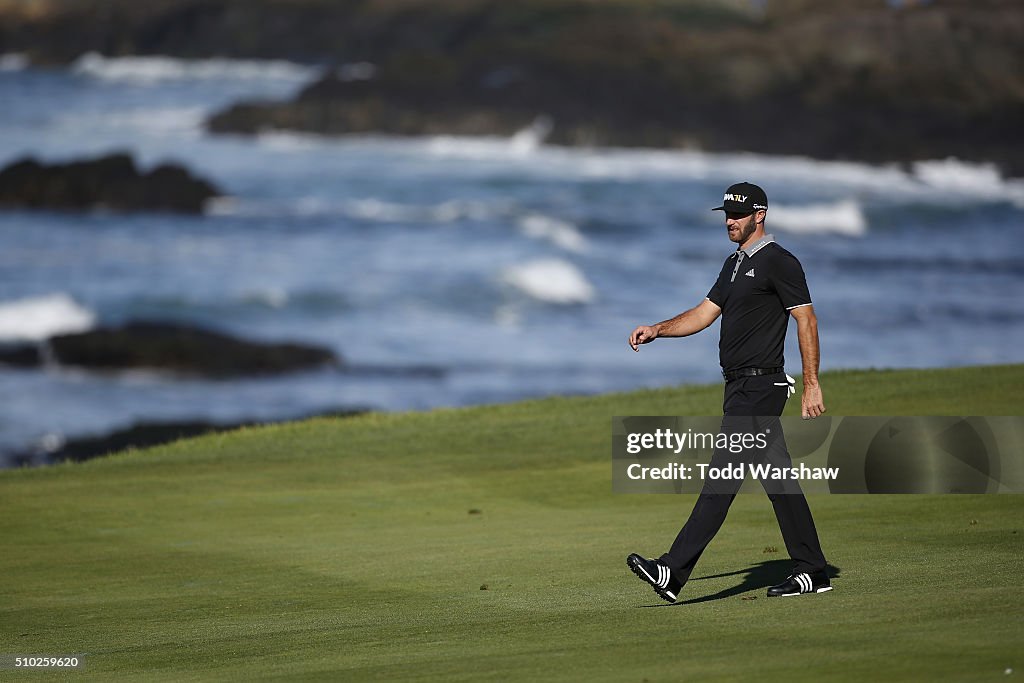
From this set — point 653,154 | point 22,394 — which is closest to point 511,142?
point 653,154

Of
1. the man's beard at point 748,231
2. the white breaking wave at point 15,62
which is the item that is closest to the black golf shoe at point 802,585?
the man's beard at point 748,231

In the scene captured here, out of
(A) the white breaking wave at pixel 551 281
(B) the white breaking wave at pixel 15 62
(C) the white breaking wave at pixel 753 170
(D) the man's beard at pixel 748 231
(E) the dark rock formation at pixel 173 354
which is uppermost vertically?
(B) the white breaking wave at pixel 15 62

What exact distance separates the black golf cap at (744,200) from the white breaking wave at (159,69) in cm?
9753

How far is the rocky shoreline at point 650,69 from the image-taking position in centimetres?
10673

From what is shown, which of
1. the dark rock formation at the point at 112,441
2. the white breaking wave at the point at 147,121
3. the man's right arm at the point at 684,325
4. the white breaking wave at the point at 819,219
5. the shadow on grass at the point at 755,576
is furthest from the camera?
the white breaking wave at the point at 147,121

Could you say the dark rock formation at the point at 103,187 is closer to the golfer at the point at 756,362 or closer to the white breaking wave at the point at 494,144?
the white breaking wave at the point at 494,144

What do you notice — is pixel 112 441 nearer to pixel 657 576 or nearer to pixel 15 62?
pixel 657 576

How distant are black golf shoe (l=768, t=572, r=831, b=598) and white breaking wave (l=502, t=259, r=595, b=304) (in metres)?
69.7

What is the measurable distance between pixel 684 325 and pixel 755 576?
184 cm

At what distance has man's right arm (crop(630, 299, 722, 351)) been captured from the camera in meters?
9.21

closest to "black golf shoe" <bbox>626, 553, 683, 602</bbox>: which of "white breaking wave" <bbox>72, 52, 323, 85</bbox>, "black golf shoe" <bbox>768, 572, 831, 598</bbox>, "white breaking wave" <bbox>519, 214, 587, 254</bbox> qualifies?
"black golf shoe" <bbox>768, 572, 831, 598</bbox>

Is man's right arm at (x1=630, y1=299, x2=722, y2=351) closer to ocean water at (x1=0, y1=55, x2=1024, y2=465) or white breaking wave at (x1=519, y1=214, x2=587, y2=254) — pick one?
ocean water at (x1=0, y1=55, x2=1024, y2=465)

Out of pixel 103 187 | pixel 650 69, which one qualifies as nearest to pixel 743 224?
pixel 103 187

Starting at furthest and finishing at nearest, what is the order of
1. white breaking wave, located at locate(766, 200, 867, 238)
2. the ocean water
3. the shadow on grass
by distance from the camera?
white breaking wave, located at locate(766, 200, 867, 238) → the ocean water → the shadow on grass
